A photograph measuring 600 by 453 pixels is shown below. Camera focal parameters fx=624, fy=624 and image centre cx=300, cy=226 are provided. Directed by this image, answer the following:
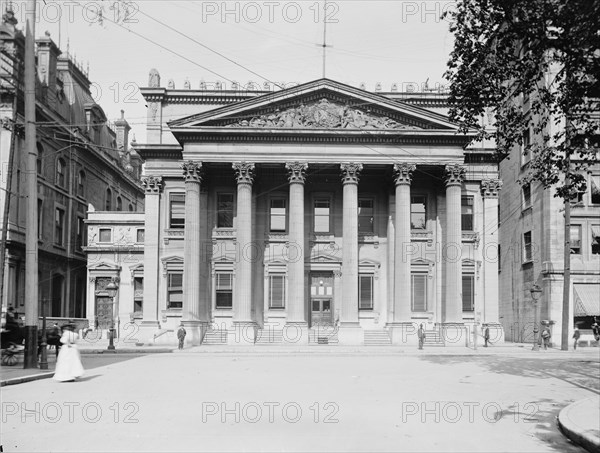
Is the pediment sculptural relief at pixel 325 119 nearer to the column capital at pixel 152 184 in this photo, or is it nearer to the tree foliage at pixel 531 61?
the column capital at pixel 152 184

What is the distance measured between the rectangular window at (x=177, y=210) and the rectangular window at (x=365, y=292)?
1285 cm

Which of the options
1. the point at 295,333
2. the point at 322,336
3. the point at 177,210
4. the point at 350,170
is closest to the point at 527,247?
the point at 350,170

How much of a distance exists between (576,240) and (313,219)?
17802 millimetres

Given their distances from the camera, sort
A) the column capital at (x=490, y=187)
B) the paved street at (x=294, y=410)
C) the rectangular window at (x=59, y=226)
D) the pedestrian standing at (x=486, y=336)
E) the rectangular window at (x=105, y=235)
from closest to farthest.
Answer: the paved street at (x=294, y=410), the pedestrian standing at (x=486, y=336), the column capital at (x=490, y=187), the rectangular window at (x=105, y=235), the rectangular window at (x=59, y=226)

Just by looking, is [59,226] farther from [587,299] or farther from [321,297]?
[587,299]

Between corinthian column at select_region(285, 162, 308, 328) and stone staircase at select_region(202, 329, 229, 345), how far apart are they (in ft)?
15.9

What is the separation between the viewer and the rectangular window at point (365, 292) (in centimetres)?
4159

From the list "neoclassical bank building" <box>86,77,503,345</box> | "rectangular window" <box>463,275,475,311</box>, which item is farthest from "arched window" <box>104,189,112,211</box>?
"rectangular window" <box>463,275,475,311</box>

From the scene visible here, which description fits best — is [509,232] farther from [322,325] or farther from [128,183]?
[128,183]

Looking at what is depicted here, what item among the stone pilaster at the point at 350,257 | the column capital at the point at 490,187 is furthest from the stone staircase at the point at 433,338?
the column capital at the point at 490,187

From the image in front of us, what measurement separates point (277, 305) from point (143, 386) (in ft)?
83.1

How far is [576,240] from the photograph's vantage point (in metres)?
42.1

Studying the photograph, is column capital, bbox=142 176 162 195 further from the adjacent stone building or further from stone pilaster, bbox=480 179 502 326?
stone pilaster, bbox=480 179 502 326

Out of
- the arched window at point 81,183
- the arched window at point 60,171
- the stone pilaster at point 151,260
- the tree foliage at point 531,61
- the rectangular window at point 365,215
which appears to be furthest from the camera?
the arched window at point 81,183
